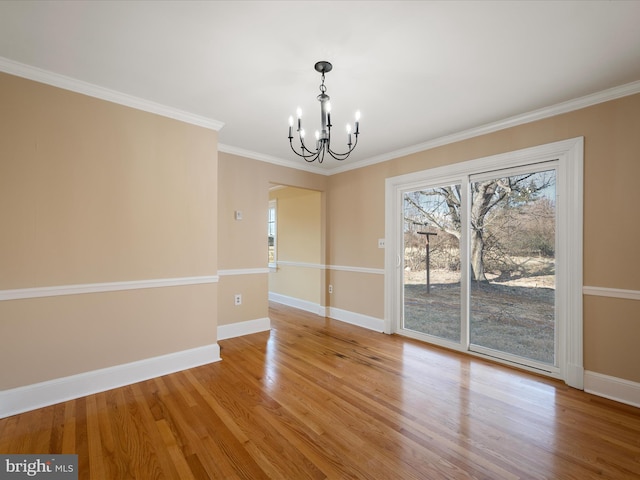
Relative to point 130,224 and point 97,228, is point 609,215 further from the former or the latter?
point 97,228

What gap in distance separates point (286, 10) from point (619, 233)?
10.2 feet

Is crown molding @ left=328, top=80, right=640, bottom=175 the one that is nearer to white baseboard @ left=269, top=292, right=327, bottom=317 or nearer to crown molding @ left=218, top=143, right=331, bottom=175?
crown molding @ left=218, top=143, right=331, bottom=175

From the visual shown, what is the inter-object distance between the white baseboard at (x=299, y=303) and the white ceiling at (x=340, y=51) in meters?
3.42

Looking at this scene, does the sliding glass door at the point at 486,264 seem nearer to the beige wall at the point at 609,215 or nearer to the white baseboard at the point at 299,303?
the beige wall at the point at 609,215

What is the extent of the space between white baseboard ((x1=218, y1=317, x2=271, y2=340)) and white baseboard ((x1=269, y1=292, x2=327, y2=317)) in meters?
1.15

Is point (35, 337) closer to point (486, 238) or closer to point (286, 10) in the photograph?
point (286, 10)

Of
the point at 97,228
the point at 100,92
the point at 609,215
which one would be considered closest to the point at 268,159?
the point at 100,92

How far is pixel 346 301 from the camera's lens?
487 centimetres

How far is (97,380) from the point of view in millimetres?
2516

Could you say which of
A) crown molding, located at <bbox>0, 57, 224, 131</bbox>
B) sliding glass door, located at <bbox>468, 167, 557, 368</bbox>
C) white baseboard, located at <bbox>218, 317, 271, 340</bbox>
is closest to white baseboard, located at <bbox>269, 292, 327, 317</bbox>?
white baseboard, located at <bbox>218, 317, 271, 340</bbox>

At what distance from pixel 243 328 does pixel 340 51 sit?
3.52 m

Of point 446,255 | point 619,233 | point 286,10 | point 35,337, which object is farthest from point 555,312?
point 35,337

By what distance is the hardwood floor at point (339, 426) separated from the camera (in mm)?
1698

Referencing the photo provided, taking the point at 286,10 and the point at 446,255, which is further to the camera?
the point at 446,255
